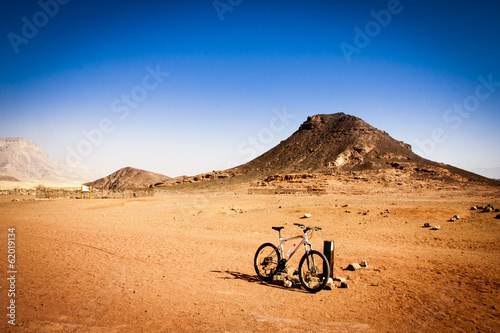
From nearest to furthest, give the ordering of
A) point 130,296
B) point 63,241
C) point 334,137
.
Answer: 1. point 130,296
2. point 63,241
3. point 334,137

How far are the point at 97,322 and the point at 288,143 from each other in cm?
9591

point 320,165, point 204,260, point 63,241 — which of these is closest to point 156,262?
point 204,260

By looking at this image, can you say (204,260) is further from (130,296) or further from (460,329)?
(460,329)

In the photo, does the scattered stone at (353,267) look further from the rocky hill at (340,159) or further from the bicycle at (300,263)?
the rocky hill at (340,159)

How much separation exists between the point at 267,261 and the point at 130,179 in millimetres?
120723

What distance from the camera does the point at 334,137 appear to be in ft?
292

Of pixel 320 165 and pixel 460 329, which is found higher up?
pixel 320 165

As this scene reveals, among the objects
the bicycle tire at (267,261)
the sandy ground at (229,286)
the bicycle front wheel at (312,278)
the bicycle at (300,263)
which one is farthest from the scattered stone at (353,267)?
the bicycle tire at (267,261)

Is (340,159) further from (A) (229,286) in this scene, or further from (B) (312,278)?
(A) (229,286)

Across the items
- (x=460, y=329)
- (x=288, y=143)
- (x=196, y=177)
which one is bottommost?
(x=460, y=329)

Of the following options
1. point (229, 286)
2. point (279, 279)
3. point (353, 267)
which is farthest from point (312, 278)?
point (353, 267)

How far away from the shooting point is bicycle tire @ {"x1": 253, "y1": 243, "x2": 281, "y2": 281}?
6.73 meters

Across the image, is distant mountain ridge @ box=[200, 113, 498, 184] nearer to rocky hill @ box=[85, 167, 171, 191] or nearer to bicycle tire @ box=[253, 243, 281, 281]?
rocky hill @ box=[85, 167, 171, 191]

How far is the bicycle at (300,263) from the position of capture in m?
5.98
